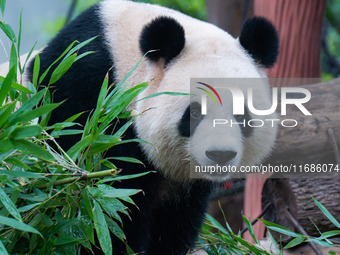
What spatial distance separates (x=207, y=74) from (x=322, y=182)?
1.13m

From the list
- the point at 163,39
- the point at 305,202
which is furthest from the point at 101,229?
the point at 305,202

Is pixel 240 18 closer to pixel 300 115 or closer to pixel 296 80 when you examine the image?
pixel 296 80

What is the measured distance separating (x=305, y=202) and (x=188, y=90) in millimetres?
1070

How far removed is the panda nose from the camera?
7.90 feet

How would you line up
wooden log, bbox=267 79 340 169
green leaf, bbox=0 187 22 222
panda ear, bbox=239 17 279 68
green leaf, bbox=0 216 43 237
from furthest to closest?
wooden log, bbox=267 79 340 169 < panda ear, bbox=239 17 279 68 < green leaf, bbox=0 187 22 222 < green leaf, bbox=0 216 43 237

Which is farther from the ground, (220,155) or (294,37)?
(220,155)

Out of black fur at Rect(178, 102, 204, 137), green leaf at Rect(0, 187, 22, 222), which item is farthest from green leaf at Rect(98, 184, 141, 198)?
black fur at Rect(178, 102, 204, 137)

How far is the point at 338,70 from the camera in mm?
8266

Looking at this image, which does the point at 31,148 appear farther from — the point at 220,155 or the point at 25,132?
the point at 220,155

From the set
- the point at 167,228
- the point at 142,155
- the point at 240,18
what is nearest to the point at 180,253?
the point at 167,228

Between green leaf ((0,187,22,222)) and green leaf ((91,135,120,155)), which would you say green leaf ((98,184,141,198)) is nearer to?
green leaf ((91,135,120,155))

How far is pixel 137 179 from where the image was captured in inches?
105

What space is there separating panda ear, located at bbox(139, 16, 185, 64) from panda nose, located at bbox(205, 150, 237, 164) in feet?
1.86

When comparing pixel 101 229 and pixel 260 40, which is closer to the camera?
pixel 101 229
